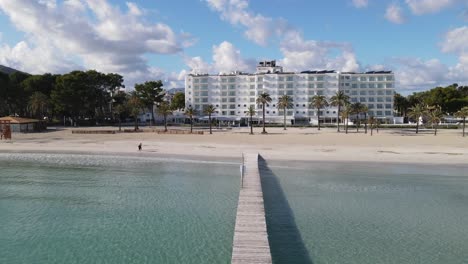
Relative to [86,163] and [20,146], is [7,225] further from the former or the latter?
[20,146]

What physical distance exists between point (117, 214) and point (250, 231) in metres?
8.09

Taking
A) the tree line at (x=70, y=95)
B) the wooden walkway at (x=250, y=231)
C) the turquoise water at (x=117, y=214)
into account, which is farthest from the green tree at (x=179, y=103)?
the wooden walkway at (x=250, y=231)

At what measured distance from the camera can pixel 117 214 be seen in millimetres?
18094

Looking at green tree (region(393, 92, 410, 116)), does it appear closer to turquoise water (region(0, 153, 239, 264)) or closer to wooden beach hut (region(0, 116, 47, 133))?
wooden beach hut (region(0, 116, 47, 133))

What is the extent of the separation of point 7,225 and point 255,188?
1158 centimetres

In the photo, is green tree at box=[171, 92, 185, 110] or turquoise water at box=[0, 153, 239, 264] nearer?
turquoise water at box=[0, 153, 239, 264]

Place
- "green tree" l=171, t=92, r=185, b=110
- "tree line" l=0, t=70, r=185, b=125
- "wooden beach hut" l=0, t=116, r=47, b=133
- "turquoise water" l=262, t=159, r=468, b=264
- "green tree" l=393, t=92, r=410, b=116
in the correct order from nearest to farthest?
"turquoise water" l=262, t=159, r=468, b=264
"wooden beach hut" l=0, t=116, r=47, b=133
"tree line" l=0, t=70, r=185, b=125
"green tree" l=393, t=92, r=410, b=116
"green tree" l=171, t=92, r=185, b=110

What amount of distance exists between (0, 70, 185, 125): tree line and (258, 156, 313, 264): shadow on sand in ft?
216

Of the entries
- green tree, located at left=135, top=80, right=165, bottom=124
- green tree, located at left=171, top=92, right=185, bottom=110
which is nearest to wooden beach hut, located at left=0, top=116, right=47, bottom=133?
green tree, located at left=135, top=80, right=165, bottom=124

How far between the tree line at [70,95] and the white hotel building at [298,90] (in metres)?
27.9

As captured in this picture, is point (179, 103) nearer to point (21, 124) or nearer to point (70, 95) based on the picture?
point (70, 95)

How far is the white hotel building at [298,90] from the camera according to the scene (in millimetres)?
129250

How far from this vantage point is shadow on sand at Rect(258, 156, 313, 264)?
43.3 feet

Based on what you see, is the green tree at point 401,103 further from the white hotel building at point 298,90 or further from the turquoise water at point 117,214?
the turquoise water at point 117,214
